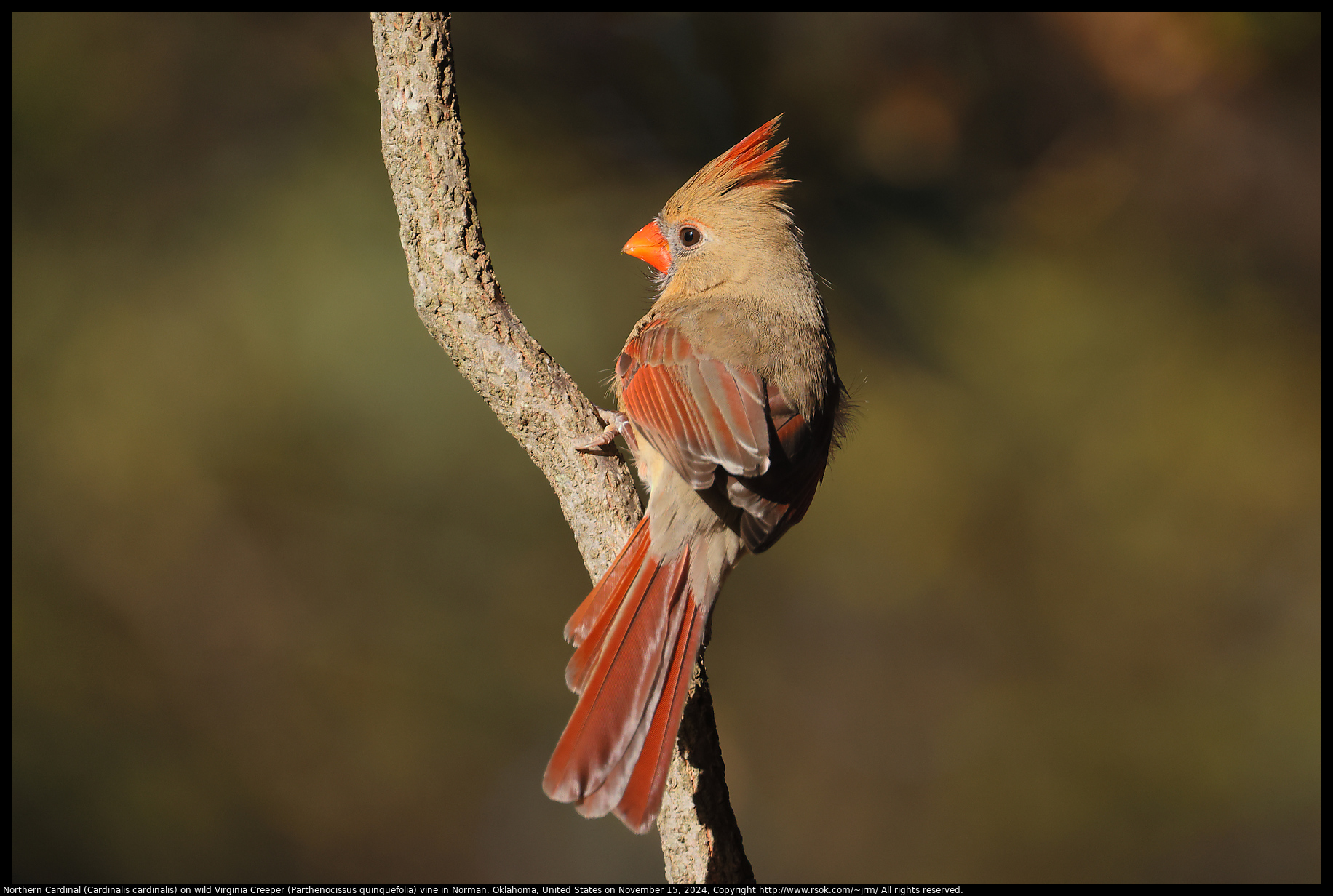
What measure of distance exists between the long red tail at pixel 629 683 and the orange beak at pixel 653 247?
3.59 ft

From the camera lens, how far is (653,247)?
120 inches

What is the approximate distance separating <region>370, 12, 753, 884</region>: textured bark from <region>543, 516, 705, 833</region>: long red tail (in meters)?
0.15

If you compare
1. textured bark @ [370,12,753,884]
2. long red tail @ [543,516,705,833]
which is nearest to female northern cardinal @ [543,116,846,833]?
long red tail @ [543,516,705,833]

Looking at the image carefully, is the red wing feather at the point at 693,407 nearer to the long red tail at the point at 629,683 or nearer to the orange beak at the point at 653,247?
the long red tail at the point at 629,683

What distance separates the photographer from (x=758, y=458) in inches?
86.0

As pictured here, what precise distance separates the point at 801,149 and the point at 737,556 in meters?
3.69

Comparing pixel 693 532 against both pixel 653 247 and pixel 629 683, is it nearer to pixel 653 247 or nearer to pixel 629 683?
pixel 629 683

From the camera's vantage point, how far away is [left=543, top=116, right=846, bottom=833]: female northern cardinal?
195 centimetres

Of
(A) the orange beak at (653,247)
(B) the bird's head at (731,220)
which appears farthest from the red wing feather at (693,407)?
(A) the orange beak at (653,247)

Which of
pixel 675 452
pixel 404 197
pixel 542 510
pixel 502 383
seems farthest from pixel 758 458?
pixel 542 510

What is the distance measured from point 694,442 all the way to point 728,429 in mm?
87

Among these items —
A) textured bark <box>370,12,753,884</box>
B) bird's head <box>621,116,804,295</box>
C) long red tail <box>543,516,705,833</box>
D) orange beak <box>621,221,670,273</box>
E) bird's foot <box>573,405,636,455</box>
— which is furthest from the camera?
orange beak <box>621,221,670,273</box>

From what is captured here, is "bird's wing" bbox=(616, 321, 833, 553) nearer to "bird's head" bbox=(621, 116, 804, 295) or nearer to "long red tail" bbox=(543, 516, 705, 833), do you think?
"long red tail" bbox=(543, 516, 705, 833)

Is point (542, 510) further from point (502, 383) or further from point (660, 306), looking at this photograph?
point (502, 383)
